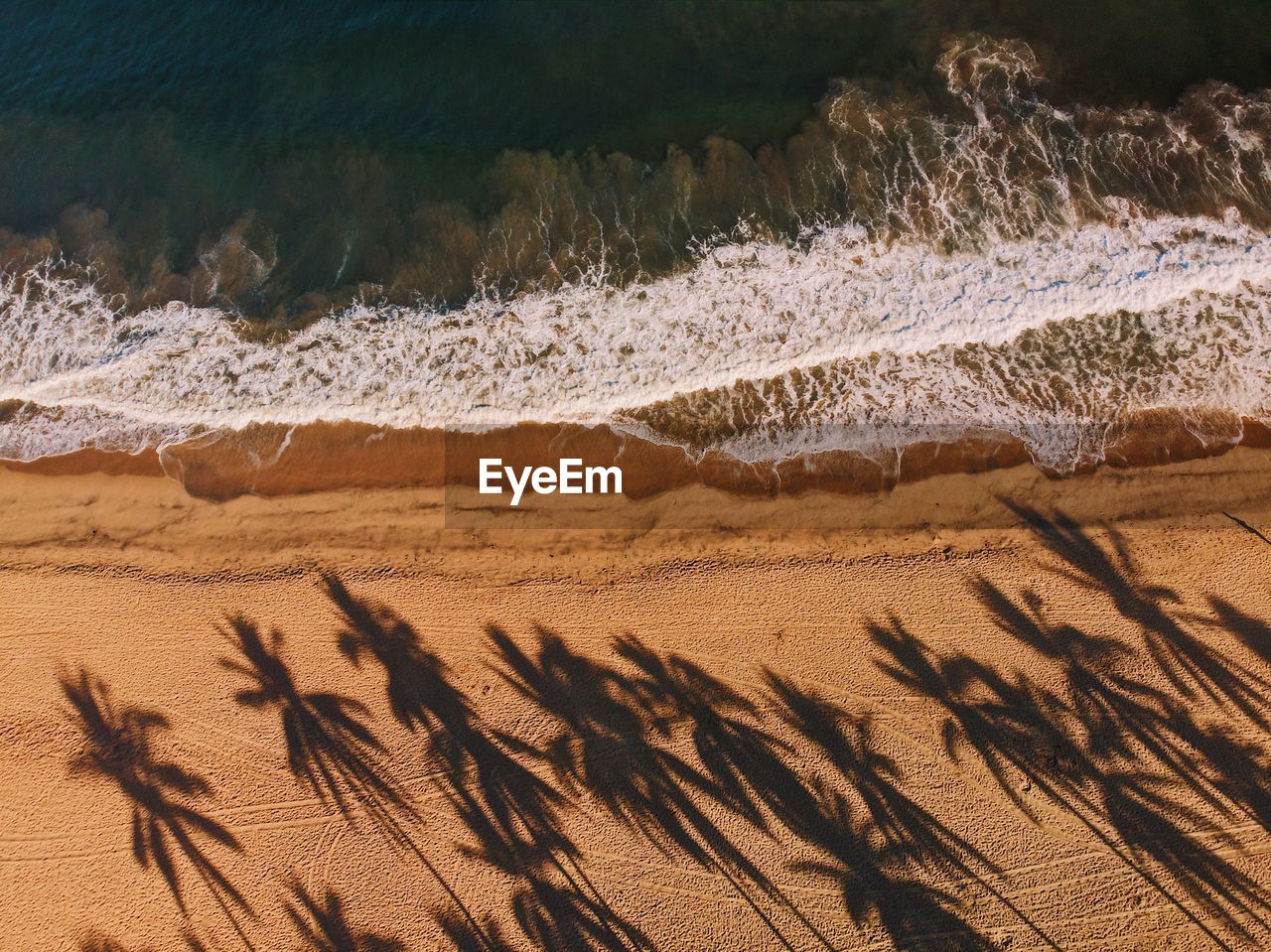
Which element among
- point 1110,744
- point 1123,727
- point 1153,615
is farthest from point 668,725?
point 1153,615

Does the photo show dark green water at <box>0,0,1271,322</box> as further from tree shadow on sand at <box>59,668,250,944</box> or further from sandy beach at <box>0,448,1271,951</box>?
tree shadow on sand at <box>59,668,250,944</box>

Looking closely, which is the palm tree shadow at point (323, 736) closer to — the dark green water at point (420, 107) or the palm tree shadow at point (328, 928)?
the palm tree shadow at point (328, 928)

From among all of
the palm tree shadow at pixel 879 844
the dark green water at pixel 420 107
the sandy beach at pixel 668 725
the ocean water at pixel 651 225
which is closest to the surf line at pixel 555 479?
the sandy beach at pixel 668 725

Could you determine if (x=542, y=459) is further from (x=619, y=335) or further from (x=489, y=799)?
(x=489, y=799)

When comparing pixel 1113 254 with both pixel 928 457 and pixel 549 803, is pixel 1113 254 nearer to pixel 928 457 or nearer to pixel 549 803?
pixel 928 457

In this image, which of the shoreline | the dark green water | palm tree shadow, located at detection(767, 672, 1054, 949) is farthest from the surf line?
palm tree shadow, located at detection(767, 672, 1054, 949)
